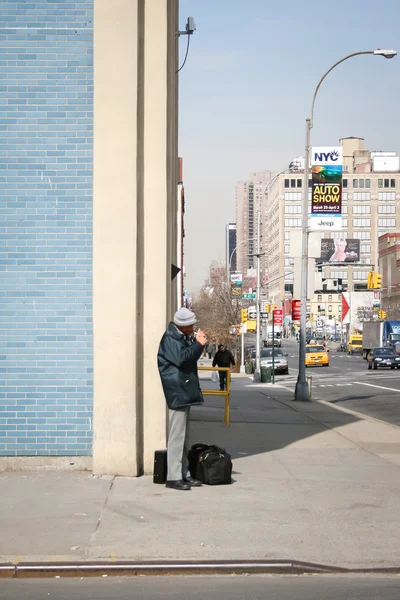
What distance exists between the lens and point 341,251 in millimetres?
173375

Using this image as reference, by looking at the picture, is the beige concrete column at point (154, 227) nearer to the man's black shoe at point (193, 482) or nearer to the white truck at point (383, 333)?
the man's black shoe at point (193, 482)

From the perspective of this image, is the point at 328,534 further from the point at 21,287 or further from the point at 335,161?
the point at 335,161

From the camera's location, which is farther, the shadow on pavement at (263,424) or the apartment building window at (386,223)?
the apartment building window at (386,223)

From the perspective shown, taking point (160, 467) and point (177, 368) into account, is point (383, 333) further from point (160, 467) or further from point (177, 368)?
point (177, 368)

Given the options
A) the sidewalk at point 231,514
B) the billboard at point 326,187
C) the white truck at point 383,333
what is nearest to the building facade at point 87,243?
the sidewalk at point 231,514

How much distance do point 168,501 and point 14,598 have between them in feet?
10.6

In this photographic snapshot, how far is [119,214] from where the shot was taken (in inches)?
420

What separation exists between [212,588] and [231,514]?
2.15 m

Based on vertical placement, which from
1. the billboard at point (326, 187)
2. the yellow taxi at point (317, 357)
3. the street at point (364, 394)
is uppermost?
the billboard at point (326, 187)

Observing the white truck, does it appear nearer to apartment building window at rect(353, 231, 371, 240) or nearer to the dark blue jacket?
the dark blue jacket

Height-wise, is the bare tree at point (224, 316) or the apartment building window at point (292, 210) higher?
the apartment building window at point (292, 210)

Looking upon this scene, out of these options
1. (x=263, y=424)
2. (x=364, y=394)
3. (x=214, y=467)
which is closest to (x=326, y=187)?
(x=364, y=394)

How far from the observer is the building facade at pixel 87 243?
10672 millimetres

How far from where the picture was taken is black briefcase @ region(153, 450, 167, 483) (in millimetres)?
10320
